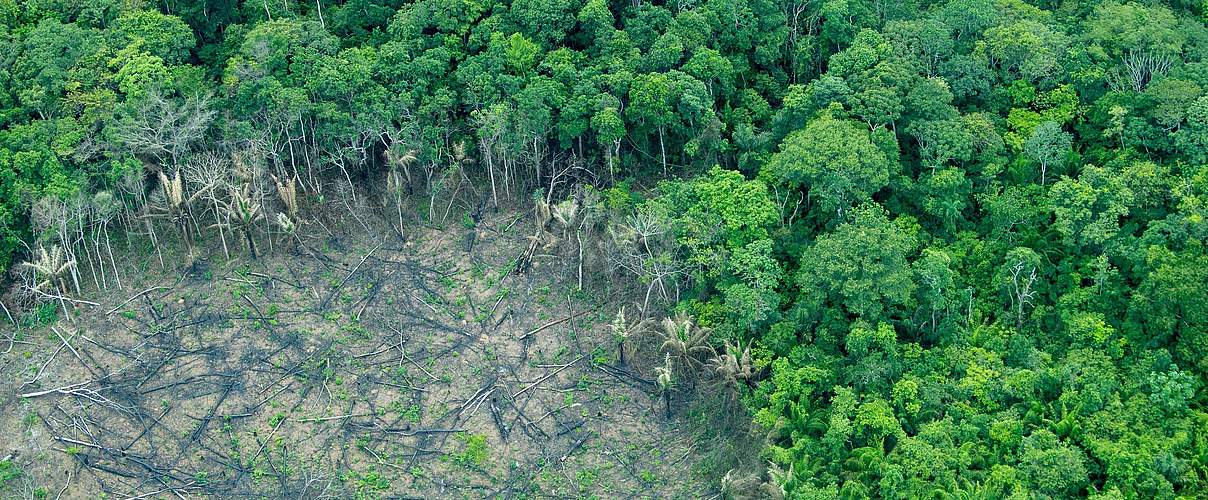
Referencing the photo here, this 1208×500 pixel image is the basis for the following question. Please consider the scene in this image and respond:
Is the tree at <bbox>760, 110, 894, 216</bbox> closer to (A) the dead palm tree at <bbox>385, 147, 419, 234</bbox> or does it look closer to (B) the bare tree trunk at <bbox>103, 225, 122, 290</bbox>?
(A) the dead palm tree at <bbox>385, 147, 419, 234</bbox>

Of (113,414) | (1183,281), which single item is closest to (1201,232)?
(1183,281)

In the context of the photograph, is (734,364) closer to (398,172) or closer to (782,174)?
(782,174)

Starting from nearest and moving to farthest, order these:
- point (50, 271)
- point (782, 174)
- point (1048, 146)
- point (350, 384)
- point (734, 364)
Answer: point (734, 364), point (350, 384), point (782, 174), point (1048, 146), point (50, 271)

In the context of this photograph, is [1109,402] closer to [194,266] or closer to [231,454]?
[231,454]

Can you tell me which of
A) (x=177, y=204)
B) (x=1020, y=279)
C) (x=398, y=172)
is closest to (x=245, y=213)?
(x=177, y=204)

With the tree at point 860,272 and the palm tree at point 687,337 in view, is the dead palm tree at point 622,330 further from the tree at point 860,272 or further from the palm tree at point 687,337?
the tree at point 860,272
